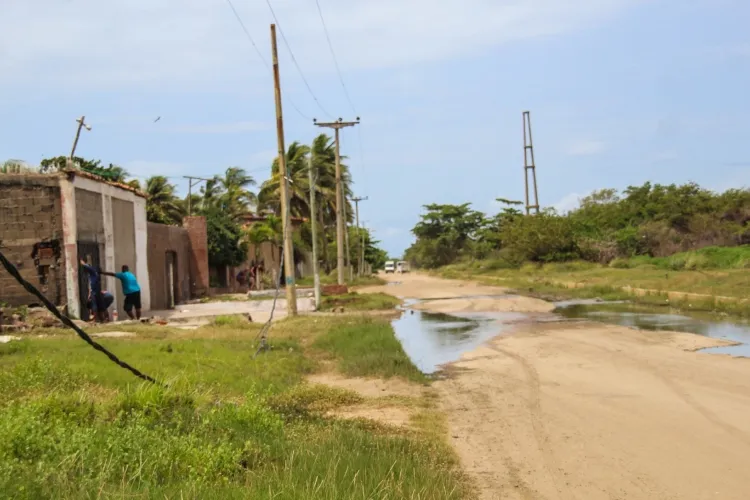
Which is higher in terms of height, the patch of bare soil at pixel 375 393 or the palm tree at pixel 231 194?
the palm tree at pixel 231 194

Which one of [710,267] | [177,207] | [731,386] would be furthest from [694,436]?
[177,207]

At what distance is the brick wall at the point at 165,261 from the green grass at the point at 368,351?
1143cm

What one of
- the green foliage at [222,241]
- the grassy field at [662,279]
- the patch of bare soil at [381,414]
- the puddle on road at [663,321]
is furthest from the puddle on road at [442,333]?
the green foliage at [222,241]

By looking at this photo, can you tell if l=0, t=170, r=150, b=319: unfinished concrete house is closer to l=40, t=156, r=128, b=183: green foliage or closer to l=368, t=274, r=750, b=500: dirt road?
l=40, t=156, r=128, b=183: green foliage

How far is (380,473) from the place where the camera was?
231 inches

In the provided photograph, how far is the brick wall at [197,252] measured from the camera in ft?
116

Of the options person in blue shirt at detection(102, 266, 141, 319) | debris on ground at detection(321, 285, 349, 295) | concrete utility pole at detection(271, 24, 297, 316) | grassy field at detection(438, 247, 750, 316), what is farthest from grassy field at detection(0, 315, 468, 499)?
debris on ground at detection(321, 285, 349, 295)

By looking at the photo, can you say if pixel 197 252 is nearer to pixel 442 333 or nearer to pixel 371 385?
pixel 442 333

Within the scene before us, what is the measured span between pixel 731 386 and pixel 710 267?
29544 mm

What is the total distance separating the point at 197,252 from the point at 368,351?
71.6 feet

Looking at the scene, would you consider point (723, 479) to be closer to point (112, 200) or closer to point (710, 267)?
point (112, 200)

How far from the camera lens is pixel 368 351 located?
15211mm

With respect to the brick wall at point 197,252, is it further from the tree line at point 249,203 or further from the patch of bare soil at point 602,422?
the patch of bare soil at point 602,422

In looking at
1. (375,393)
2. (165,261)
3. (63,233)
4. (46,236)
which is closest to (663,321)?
(375,393)
